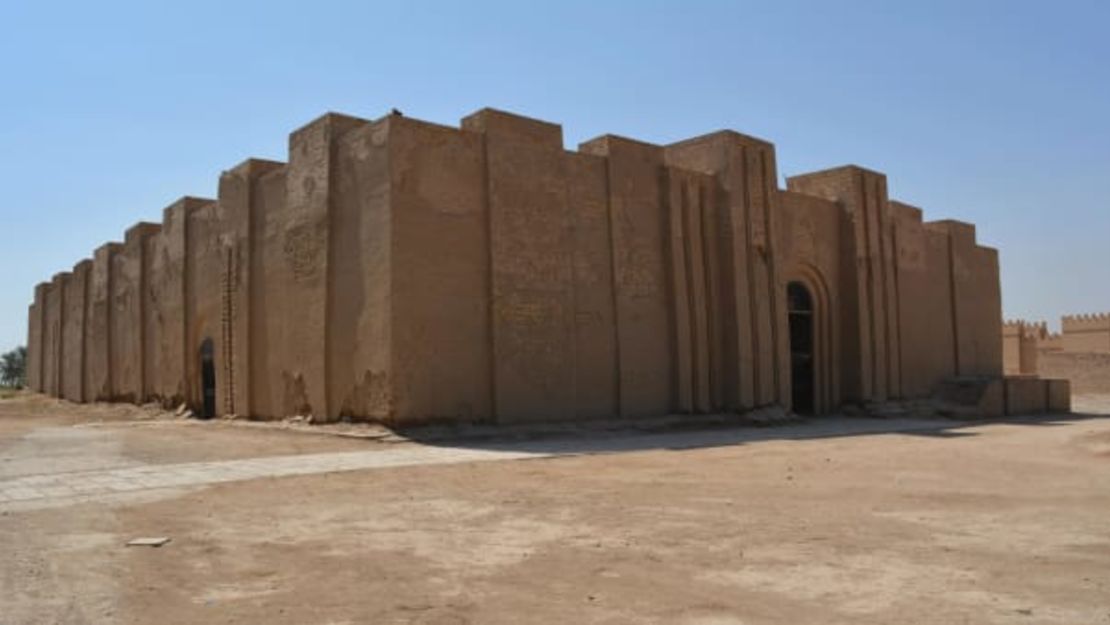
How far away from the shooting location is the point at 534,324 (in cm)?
1738

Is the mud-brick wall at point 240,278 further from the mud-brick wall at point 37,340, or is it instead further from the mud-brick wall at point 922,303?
the mud-brick wall at point 37,340

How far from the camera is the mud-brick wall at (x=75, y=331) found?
35281mm

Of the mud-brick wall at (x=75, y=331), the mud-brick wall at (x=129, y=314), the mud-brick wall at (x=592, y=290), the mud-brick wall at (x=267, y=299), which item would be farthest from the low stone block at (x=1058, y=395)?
the mud-brick wall at (x=75, y=331)

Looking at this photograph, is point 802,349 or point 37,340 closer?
point 802,349

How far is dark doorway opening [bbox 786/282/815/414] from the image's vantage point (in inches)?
976

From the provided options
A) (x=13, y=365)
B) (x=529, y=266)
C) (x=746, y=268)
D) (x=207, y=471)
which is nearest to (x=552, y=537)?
(x=207, y=471)

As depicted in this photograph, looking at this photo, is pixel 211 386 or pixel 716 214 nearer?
pixel 716 214

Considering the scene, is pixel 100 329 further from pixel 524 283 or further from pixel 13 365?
pixel 13 365

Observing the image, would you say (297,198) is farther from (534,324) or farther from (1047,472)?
(1047,472)

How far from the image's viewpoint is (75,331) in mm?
36688

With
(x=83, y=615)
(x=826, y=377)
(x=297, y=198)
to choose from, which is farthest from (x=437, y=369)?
(x=826, y=377)

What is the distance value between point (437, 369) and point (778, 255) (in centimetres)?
1038

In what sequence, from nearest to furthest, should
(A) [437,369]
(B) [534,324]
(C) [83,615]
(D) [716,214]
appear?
(C) [83,615] < (A) [437,369] < (B) [534,324] < (D) [716,214]

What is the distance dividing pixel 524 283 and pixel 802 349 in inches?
428
